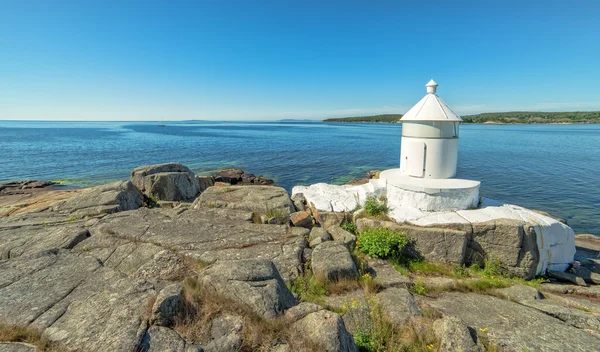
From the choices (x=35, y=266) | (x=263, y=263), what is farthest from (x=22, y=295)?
(x=263, y=263)

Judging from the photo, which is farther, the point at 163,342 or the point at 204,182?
the point at 204,182

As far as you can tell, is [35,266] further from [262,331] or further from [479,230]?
[479,230]

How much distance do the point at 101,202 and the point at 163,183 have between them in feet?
13.0


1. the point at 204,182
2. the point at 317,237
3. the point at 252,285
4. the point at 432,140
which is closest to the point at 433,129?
the point at 432,140

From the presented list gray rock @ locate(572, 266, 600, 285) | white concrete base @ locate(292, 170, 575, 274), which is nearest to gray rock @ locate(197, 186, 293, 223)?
white concrete base @ locate(292, 170, 575, 274)

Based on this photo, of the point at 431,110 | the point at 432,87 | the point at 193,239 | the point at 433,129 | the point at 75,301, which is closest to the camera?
the point at 75,301

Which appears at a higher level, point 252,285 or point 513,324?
point 252,285

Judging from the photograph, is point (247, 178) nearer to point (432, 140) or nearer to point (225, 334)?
point (432, 140)

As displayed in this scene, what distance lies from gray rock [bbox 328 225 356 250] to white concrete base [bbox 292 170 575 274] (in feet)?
3.42

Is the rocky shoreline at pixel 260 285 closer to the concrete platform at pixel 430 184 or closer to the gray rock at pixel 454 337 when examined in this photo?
the gray rock at pixel 454 337

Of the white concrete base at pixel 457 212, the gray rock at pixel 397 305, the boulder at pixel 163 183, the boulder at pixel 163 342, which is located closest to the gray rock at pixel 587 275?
the white concrete base at pixel 457 212

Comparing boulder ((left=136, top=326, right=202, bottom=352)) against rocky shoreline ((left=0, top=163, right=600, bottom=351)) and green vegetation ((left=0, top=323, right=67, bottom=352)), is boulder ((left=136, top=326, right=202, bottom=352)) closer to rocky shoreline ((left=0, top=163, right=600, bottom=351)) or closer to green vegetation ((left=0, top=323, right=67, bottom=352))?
rocky shoreline ((left=0, top=163, right=600, bottom=351))

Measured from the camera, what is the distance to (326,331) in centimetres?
323

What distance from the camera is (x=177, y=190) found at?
14227 millimetres
